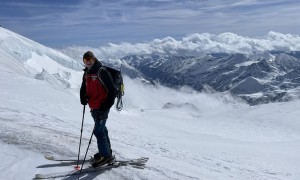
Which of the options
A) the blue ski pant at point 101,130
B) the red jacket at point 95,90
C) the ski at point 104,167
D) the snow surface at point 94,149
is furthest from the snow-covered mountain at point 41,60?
the red jacket at point 95,90

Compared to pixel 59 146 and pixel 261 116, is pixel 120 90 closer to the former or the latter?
pixel 59 146

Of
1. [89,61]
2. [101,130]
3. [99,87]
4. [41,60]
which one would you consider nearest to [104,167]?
[101,130]

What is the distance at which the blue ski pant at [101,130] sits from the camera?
9941 mm

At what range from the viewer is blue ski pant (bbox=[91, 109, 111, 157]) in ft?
32.6

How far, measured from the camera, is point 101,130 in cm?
1026

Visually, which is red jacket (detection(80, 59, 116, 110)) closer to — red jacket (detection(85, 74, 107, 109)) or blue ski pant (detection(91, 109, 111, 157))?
red jacket (detection(85, 74, 107, 109))

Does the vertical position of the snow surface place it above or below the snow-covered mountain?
below

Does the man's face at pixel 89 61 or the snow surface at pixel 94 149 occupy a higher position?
the man's face at pixel 89 61

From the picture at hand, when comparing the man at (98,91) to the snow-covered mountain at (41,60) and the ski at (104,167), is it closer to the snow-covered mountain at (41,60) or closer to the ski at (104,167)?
the ski at (104,167)

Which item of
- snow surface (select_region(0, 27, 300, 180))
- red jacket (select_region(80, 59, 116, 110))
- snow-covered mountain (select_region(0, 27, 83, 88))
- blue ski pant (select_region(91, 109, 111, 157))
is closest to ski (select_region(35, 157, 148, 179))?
snow surface (select_region(0, 27, 300, 180))

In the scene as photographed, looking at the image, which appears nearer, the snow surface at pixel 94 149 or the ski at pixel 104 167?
the ski at pixel 104 167

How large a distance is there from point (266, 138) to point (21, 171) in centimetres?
3590

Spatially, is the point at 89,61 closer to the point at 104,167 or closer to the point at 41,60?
the point at 104,167

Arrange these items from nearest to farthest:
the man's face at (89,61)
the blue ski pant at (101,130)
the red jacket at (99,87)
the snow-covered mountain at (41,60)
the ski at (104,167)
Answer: the ski at (104,167)
the red jacket at (99,87)
the man's face at (89,61)
the blue ski pant at (101,130)
the snow-covered mountain at (41,60)
